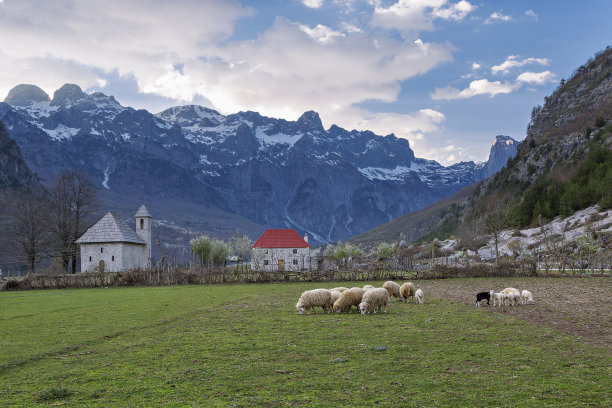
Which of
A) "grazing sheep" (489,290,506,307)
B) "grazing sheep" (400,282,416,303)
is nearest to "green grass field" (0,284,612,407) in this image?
"grazing sheep" (489,290,506,307)

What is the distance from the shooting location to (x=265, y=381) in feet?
34.2

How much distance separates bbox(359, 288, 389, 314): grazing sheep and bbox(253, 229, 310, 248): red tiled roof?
216ft

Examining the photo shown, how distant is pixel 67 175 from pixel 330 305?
6892cm

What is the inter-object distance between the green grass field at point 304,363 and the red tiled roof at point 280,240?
6675 cm

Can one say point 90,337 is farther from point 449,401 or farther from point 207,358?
point 449,401

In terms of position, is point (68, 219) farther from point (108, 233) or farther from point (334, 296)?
point (334, 296)

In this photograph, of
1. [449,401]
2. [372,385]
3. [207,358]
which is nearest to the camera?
[449,401]

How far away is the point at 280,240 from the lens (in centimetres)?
8794

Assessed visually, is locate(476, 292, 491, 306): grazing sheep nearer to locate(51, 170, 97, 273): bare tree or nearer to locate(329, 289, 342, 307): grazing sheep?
locate(329, 289, 342, 307): grazing sheep

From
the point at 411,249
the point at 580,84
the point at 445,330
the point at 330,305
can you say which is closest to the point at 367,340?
the point at 445,330

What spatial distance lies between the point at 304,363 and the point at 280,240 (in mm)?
76179

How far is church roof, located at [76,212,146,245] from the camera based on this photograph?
71.1 meters

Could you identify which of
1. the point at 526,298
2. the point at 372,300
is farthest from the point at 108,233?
the point at 526,298

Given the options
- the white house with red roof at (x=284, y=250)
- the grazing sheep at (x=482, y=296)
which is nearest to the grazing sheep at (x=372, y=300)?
the grazing sheep at (x=482, y=296)
